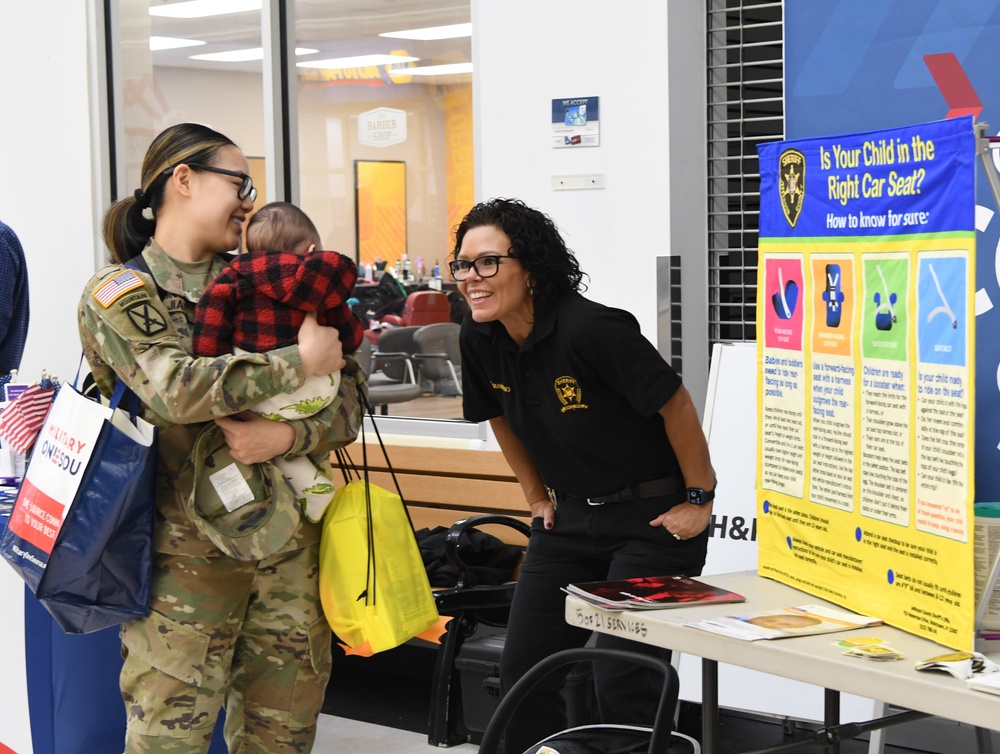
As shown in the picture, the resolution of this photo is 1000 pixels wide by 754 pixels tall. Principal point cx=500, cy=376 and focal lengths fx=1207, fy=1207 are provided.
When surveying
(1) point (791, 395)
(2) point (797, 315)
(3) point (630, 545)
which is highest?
(2) point (797, 315)

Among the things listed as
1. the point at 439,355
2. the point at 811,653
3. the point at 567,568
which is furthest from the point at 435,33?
the point at 811,653

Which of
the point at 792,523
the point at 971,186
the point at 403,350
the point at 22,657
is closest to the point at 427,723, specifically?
the point at 22,657

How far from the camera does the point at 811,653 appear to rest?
5.78ft

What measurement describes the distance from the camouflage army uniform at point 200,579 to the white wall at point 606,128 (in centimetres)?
178

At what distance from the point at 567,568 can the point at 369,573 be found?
493 mm

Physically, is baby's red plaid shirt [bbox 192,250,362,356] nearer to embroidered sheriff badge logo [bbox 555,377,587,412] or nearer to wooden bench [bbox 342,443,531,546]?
embroidered sheriff badge logo [bbox 555,377,587,412]

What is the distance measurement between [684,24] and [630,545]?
206 centimetres

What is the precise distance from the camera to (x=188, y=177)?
7.88 ft

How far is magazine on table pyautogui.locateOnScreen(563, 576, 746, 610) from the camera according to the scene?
2043 mm

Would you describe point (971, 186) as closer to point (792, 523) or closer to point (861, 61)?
point (792, 523)

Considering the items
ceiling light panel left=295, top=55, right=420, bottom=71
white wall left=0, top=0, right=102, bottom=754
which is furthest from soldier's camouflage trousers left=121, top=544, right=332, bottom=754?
white wall left=0, top=0, right=102, bottom=754

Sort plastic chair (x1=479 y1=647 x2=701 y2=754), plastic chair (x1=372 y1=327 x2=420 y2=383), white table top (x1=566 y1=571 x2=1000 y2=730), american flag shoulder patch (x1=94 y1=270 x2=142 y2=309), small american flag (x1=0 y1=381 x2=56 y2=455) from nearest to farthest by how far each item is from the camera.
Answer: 1. white table top (x1=566 y1=571 x2=1000 y2=730)
2. plastic chair (x1=479 y1=647 x2=701 y2=754)
3. american flag shoulder patch (x1=94 y1=270 x2=142 y2=309)
4. small american flag (x1=0 y1=381 x2=56 y2=455)
5. plastic chair (x1=372 y1=327 x2=420 y2=383)

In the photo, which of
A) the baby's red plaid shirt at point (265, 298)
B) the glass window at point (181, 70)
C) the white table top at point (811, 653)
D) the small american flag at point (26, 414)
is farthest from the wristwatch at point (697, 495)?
the glass window at point (181, 70)

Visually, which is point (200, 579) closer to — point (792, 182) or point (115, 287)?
point (115, 287)
